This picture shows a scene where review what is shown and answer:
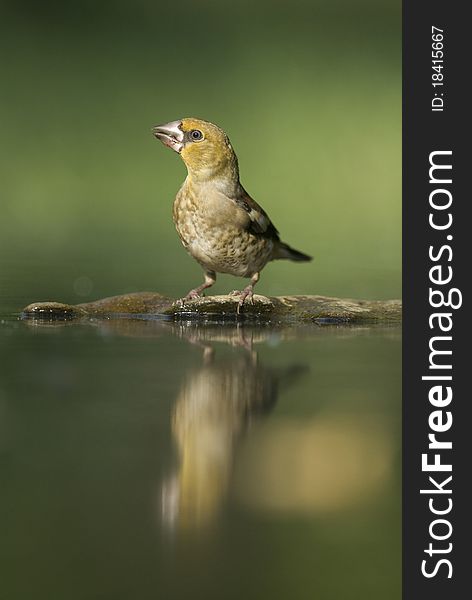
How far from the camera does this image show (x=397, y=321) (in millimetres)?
5930

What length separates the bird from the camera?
5.62 meters

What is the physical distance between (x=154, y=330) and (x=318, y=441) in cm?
192

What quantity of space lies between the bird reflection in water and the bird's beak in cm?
100

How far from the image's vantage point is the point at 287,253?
260 inches

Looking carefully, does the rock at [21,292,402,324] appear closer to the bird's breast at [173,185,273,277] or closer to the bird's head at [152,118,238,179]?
the bird's breast at [173,185,273,277]

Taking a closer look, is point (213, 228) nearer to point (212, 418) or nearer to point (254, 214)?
point (254, 214)

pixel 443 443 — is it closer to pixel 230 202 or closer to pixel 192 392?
pixel 192 392

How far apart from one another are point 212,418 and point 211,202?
6.64 ft

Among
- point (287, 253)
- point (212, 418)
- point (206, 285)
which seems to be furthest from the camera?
point (287, 253)

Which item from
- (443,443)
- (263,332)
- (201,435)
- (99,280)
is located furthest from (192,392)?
(99,280)

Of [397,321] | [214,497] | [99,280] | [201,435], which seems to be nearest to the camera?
[214,497]

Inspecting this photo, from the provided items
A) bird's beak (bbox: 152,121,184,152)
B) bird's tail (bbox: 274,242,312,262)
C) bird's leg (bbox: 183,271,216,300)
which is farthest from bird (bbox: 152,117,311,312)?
bird's tail (bbox: 274,242,312,262)

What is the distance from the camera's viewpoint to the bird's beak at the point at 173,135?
558 cm

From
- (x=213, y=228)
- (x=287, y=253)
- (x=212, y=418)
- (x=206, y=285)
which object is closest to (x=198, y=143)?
(x=213, y=228)
